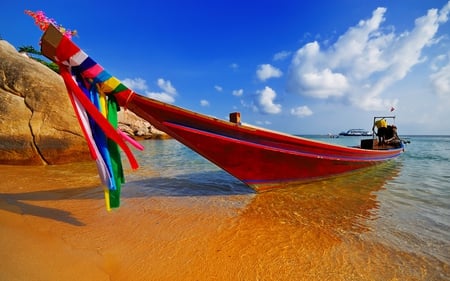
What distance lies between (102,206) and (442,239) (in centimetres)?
545

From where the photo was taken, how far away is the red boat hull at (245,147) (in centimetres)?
376

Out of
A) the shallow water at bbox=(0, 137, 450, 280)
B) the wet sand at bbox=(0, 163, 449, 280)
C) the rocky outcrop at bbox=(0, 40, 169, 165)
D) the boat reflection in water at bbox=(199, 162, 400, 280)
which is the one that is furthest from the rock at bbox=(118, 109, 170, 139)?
the boat reflection in water at bbox=(199, 162, 400, 280)

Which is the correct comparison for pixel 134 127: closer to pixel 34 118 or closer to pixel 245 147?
Answer: pixel 34 118

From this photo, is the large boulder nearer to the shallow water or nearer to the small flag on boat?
the shallow water

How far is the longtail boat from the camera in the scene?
2.57 meters

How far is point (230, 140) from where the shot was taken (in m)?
4.16

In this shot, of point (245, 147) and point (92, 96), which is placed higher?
point (92, 96)

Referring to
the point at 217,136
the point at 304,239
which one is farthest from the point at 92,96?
the point at 304,239

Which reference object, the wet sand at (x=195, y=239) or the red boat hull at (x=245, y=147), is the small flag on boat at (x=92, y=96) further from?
the wet sand at (x=195, y=239)

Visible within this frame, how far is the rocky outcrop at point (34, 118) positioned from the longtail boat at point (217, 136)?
610 cm

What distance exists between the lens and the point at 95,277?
189 cm

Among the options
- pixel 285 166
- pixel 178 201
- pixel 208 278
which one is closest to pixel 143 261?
pixel 208 278

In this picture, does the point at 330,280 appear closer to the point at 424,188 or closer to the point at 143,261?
the point at 143,261

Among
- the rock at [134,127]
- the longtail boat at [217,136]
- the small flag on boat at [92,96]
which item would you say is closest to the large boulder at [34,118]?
the longtail boat at [217,136]
